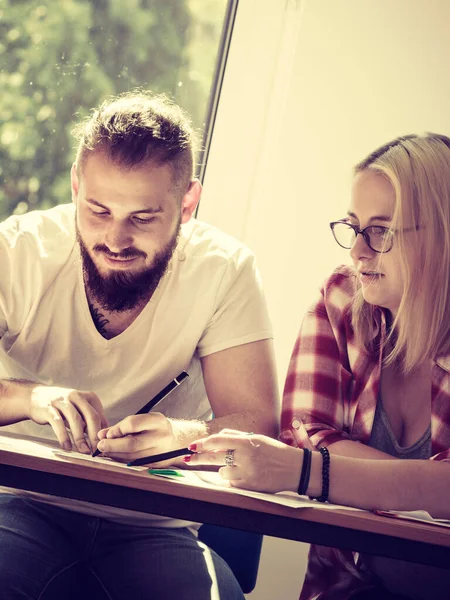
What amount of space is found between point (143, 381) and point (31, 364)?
0.80 ft

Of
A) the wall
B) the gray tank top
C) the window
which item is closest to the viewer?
the gray tank top

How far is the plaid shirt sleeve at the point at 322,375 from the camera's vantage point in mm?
1469

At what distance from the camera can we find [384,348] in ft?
5.10

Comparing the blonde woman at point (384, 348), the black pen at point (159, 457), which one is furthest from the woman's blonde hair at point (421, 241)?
the black pen at point (159, 457)

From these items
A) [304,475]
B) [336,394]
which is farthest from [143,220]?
[304,475]

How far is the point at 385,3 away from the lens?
83.6 inches

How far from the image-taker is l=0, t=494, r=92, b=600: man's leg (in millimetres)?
1168

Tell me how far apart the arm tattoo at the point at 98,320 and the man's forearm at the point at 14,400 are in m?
0.20

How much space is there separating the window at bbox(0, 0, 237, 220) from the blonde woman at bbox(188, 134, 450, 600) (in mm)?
917

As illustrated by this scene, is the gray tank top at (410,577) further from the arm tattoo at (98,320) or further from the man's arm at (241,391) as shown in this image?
the arm tattoo at (98,320)

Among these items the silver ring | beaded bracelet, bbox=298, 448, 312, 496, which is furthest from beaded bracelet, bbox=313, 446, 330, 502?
the silver ring

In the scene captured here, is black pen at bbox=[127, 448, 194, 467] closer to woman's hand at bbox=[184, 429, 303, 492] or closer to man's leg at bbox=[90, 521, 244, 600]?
woman's hand at bbox=[184, 429, 303, 492]

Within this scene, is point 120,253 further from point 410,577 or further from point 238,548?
point 410,577

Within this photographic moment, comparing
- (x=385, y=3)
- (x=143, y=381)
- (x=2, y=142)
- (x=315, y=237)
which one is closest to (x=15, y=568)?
(x=143, y=381)
